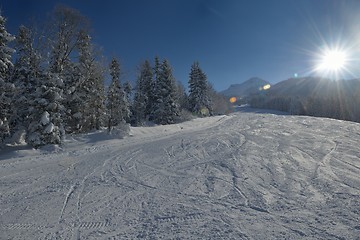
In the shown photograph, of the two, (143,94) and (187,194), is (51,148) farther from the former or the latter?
(143,94)

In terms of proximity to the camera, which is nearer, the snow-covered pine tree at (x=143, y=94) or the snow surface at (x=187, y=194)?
the snow surface at (x=187, y=194)

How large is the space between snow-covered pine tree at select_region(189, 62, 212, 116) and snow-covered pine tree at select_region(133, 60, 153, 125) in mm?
9979

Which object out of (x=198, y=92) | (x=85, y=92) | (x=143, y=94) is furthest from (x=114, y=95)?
(x=198, y=92)

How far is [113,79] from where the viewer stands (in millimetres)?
22328

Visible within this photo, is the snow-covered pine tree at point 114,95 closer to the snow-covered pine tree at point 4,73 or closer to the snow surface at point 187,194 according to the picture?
the snow-covered pine tree at point 4,73

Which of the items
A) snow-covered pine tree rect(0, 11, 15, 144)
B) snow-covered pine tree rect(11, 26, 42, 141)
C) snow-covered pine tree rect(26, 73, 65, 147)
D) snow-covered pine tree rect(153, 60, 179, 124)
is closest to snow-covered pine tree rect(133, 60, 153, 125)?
snow-covered pine tree rect(153, 60, 179, 124)

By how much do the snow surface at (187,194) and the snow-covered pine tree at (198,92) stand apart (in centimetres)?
3200

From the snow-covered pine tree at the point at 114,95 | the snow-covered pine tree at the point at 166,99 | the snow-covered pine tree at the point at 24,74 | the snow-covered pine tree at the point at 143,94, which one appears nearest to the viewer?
the snow-covered pine tree at the point at 24,74

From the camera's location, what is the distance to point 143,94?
35688 mm

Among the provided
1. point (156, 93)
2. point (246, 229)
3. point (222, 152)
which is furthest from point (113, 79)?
point (246, 229)

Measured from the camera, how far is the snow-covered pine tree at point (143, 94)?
3522 centimetres

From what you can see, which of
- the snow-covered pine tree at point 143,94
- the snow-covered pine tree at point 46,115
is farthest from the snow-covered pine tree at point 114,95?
the snow-covered pine tree at point 143,94

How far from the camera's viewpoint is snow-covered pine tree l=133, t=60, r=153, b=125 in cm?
3522

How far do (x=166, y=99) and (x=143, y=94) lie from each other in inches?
202
